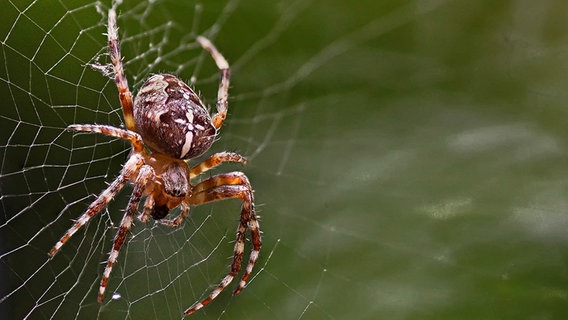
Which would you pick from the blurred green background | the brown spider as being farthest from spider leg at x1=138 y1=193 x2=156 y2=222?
the blurred green background

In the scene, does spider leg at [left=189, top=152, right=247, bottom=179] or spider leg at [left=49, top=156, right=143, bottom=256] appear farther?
spider leg at [left=189, top=152, right=247, bottom=179]

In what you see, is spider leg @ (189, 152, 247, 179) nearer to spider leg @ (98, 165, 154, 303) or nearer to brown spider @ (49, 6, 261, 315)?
brown spider @ (49, 6, 261, 315)

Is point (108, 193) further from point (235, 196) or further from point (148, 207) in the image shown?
point (235, 196)

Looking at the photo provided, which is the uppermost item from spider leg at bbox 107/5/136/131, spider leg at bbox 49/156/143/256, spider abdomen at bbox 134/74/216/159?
spider leg at bbox 107/5/136/131

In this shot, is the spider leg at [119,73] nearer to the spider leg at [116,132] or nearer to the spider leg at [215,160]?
the spider leg at [116,132]

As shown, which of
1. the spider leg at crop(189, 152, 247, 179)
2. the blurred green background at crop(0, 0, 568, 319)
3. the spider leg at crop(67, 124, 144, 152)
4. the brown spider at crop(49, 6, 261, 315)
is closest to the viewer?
the spider leg at crop(67, 124, 144, 152)

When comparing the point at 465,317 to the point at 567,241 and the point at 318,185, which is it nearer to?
the point at 567,241

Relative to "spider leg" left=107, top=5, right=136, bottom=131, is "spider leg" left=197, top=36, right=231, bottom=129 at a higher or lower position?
lower
